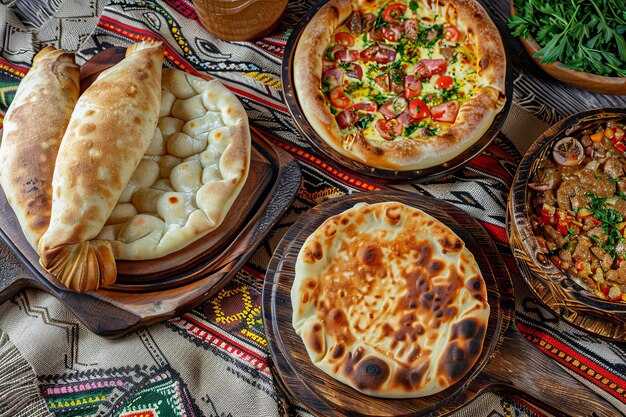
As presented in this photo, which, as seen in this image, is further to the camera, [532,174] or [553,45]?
[553,45]

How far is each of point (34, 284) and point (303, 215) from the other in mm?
1347

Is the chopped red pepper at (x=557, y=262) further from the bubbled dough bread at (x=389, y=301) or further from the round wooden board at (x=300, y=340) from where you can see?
the bubbled dough bread at (x=389, y=301)

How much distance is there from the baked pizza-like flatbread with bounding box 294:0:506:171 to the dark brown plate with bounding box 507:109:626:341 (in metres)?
0.35

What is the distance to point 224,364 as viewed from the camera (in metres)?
2.89

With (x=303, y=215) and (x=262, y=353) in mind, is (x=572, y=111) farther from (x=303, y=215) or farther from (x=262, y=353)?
(x=262, y=353)

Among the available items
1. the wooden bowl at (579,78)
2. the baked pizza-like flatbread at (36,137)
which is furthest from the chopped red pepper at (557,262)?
the baked pizza-like flatbread at (36,137)

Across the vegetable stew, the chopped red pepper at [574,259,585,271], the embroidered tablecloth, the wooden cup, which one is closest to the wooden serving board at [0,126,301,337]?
the embroidered tablecloth

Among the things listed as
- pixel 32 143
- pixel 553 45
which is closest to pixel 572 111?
pixel 553 45

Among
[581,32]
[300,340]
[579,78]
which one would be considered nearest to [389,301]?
[300,340]

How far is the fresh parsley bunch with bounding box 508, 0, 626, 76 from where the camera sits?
3105 millimetres

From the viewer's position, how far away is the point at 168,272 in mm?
2861

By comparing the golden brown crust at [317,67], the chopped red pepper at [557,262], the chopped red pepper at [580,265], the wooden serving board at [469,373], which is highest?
the golden brown crust at [317,67]

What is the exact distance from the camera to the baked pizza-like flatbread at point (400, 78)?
9.93 feet

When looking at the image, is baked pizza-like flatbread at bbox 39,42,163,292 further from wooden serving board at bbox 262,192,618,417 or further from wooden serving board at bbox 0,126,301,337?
wooden serving board at bbox 262,192,618,417
